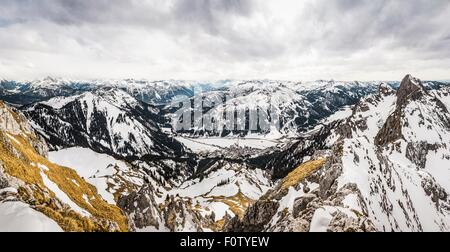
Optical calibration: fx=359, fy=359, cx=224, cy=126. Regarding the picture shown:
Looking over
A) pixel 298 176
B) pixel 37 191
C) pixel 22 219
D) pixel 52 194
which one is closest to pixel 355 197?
pixel 52 194

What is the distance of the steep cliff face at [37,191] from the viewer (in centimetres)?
3769

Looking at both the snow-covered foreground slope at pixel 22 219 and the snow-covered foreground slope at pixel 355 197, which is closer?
the snow-covered foreground slope at pixel 22 219

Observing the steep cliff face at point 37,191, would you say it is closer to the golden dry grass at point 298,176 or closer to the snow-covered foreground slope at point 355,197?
the snow-covered foreground slope at point 355,197

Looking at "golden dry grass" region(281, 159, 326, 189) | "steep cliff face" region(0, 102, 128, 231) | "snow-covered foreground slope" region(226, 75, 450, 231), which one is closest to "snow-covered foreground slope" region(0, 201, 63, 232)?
"steep cliff face" region(0, 102, 128, 231)

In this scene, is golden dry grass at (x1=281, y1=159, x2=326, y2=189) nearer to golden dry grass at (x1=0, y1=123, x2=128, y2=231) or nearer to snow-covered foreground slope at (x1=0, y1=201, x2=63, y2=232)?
golden dry grass at (x1=0, y1=123, x2=128, y2=231)

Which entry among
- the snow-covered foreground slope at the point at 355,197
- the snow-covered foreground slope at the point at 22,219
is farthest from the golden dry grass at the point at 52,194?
the snow-covered foreground slope at the point at 355,197

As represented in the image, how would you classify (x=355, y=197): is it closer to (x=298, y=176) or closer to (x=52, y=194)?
(x=52, y=194)

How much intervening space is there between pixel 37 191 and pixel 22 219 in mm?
23222

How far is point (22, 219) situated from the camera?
3300 centimetres

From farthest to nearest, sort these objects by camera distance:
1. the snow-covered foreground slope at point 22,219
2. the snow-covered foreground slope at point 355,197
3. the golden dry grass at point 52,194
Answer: the snow-covered foreground slope at point 355,197 < the golden dry grass at point 52,194 < the snow-covered foreground slope at point 22,219
